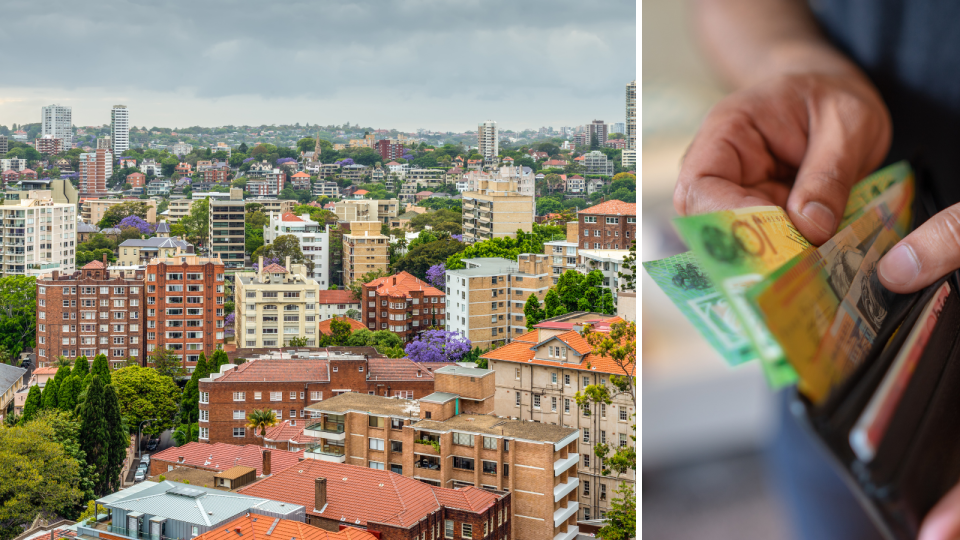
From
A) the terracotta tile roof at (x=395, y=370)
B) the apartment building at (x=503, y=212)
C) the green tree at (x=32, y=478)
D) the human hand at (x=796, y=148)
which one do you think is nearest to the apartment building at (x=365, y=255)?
the apartment building at (x=503, y=212)

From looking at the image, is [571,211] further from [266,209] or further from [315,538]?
[315,538]

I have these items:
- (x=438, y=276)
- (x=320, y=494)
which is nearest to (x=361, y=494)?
(x=320, y=494)

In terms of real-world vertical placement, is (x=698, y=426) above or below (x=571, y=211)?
below

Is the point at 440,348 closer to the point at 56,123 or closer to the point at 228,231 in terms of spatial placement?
the point at 228,231

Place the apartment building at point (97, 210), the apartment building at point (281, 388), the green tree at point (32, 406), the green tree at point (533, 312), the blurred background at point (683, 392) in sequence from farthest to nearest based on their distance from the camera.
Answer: the apartment building at point (97, 210) → the green tree at point (533, 312) → the apartment building at point (281, 388) → the green tree at point (32, 406) → the blurred background at point (683, 392)

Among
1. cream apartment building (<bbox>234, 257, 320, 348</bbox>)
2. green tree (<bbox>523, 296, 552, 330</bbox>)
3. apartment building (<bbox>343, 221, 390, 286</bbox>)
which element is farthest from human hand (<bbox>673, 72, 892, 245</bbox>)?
apartment building (<bbox>343, 221, 390, 286</bbox>)

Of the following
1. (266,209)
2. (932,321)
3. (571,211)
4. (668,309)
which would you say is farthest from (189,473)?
(266,209)

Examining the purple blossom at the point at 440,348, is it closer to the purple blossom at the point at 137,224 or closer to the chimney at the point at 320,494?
the chimney at the point at 320,494
